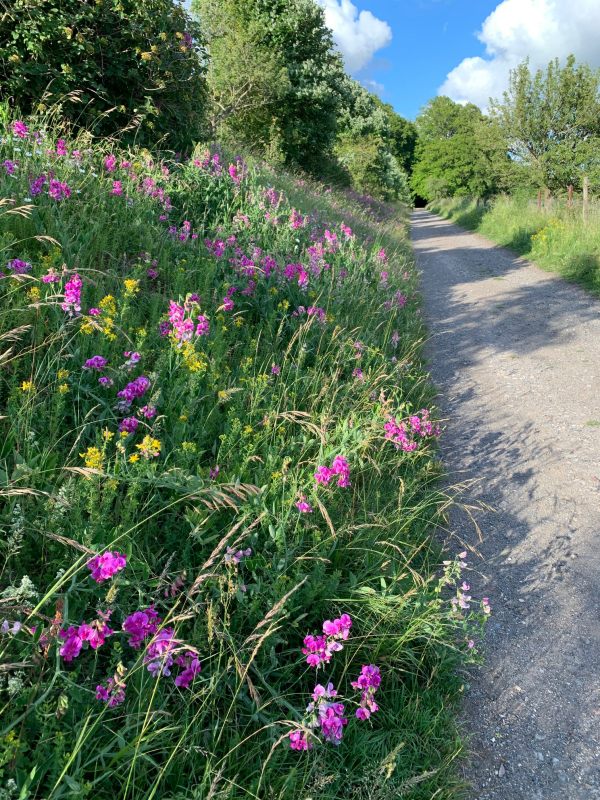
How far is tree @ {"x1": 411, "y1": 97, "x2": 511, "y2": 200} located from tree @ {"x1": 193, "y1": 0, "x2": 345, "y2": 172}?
9863mm

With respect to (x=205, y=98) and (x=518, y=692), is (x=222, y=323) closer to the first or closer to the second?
(x=518, y=692)

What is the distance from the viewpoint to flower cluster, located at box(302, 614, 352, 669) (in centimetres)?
179

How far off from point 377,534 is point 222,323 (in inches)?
75.3

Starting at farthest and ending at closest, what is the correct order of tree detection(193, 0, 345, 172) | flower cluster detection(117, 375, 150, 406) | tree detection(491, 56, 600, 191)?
tree detection(491, 56, 600, 191) → tree detection(193, 0, 345, 172) → flower cluster detection(117, 375, 150, 406)

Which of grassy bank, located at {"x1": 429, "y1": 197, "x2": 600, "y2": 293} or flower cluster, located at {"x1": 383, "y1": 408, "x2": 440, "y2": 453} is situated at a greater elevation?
grassy bank, located at {"x1": 429, "y1": 197, "x2": 600, "y2": 293}

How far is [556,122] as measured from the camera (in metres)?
20.3

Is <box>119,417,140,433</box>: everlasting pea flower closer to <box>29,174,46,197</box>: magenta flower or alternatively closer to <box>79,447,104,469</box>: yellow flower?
<box>79,447,104,469</box>: yellow flower

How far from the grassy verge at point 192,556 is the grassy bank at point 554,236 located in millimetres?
8847

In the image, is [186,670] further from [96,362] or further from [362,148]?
[362,148]

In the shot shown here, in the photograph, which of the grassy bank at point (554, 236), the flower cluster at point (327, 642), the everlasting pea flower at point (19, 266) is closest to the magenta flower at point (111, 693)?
the flower cluster at point (327, 642)

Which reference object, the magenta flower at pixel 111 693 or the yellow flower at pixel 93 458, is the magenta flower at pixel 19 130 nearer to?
the yellow flower at pixel 93 458

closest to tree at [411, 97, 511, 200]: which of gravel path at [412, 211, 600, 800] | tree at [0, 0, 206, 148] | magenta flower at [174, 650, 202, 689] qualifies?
gravel path at [412, 211, 600, 800]

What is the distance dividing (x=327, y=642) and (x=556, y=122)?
24.2 metres

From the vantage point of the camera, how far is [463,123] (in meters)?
54.4
